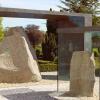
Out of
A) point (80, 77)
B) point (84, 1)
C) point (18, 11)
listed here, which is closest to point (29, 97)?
point (80, 77)

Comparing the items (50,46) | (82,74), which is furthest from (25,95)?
(50,46)

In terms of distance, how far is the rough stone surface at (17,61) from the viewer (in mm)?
14797

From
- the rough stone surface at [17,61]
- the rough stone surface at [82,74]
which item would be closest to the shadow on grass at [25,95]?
the rough stone surface at [82,74]

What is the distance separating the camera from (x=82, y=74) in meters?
10.7

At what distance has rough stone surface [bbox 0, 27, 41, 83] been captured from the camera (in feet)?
48.5

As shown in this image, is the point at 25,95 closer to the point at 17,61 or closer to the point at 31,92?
the point at 31,92

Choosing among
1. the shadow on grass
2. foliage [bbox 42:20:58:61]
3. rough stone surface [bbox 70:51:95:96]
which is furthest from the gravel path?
foliage [bbox 42:20:58:61]

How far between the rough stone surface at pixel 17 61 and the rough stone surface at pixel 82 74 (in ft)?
13.9

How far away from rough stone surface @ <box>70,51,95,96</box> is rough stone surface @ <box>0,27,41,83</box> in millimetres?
4243

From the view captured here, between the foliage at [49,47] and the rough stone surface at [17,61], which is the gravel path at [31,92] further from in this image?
the foliage at [49,47]

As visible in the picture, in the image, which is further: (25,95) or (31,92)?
(31,92)

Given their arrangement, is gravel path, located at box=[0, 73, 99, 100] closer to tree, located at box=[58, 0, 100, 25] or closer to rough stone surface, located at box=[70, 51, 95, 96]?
rough stone surface, located at box=[70, 51, 95, 96]

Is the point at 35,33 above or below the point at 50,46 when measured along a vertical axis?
above

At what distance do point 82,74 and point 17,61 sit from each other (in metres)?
4.99
